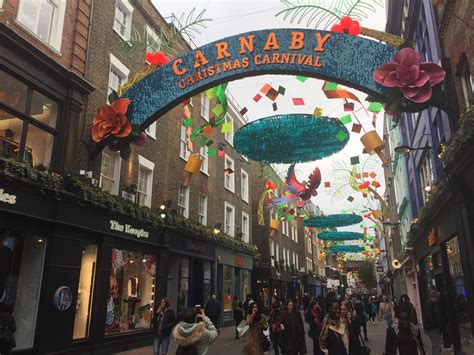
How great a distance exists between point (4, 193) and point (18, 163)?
0.76 m

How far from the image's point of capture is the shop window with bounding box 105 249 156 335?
44.9 ft

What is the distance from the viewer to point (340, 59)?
414 inches

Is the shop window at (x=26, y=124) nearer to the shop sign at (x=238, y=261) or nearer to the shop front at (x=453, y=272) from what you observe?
the shop front at (x=453, y=272)

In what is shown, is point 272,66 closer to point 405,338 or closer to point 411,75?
point 411,75

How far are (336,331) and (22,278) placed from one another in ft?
24.9

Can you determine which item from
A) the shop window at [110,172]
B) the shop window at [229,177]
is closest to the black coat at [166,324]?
the shop window at [110,172]

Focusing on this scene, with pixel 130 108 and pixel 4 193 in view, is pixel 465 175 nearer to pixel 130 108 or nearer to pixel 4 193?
pixel 130 108

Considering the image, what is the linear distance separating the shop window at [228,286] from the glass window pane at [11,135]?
15565 millimetres

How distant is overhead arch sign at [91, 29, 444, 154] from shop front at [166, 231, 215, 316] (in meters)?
6.76

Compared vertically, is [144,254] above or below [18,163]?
below

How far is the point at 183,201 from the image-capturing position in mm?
19906

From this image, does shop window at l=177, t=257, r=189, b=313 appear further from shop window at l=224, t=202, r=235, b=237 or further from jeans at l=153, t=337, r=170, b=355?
A: jeans at l=153, t=337, r=170, b=355

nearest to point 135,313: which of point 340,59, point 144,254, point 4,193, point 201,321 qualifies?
point 144,254

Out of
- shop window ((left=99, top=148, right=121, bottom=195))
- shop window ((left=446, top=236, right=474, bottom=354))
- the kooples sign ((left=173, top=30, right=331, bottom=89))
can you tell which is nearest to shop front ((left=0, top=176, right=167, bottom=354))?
shop window ((left=99, top=148, right=121, bottom=195))
